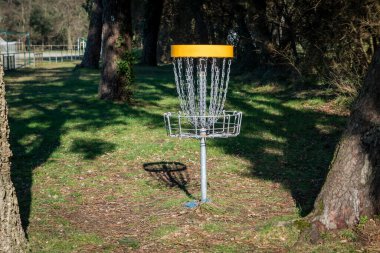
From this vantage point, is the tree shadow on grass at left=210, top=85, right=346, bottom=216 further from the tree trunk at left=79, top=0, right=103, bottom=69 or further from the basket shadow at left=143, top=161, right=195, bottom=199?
the tree trunk at left=79, top=0, right=103, bottom=69

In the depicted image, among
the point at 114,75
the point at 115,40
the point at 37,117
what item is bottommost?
the point at 37,117

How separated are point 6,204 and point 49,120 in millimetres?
8618

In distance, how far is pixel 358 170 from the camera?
536cm

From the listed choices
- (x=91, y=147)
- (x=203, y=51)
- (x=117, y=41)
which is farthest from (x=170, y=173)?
(x=117, y=41)

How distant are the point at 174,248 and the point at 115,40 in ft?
34.3

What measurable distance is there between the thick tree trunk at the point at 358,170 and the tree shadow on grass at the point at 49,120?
10.9ft

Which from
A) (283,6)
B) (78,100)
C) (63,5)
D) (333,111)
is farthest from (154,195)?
(63,5)

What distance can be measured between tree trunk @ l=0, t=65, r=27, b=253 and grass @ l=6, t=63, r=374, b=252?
0.47 meters

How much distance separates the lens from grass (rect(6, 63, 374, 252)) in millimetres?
5918

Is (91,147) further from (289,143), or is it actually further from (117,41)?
(117,41)

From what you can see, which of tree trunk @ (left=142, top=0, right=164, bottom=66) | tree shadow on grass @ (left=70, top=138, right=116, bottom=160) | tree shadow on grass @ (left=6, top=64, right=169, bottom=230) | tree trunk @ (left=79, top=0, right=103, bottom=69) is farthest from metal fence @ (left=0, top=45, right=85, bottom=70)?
tree shadow on grass @ (left=70, top=138, right=116, bottom=160)

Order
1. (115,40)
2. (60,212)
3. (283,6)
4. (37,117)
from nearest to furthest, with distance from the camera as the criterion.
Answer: (60,212) → (37,117) → (115,40) → (283,6)

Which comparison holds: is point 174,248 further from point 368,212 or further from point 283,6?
point 283,6

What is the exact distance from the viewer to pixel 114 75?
15.7 metres
